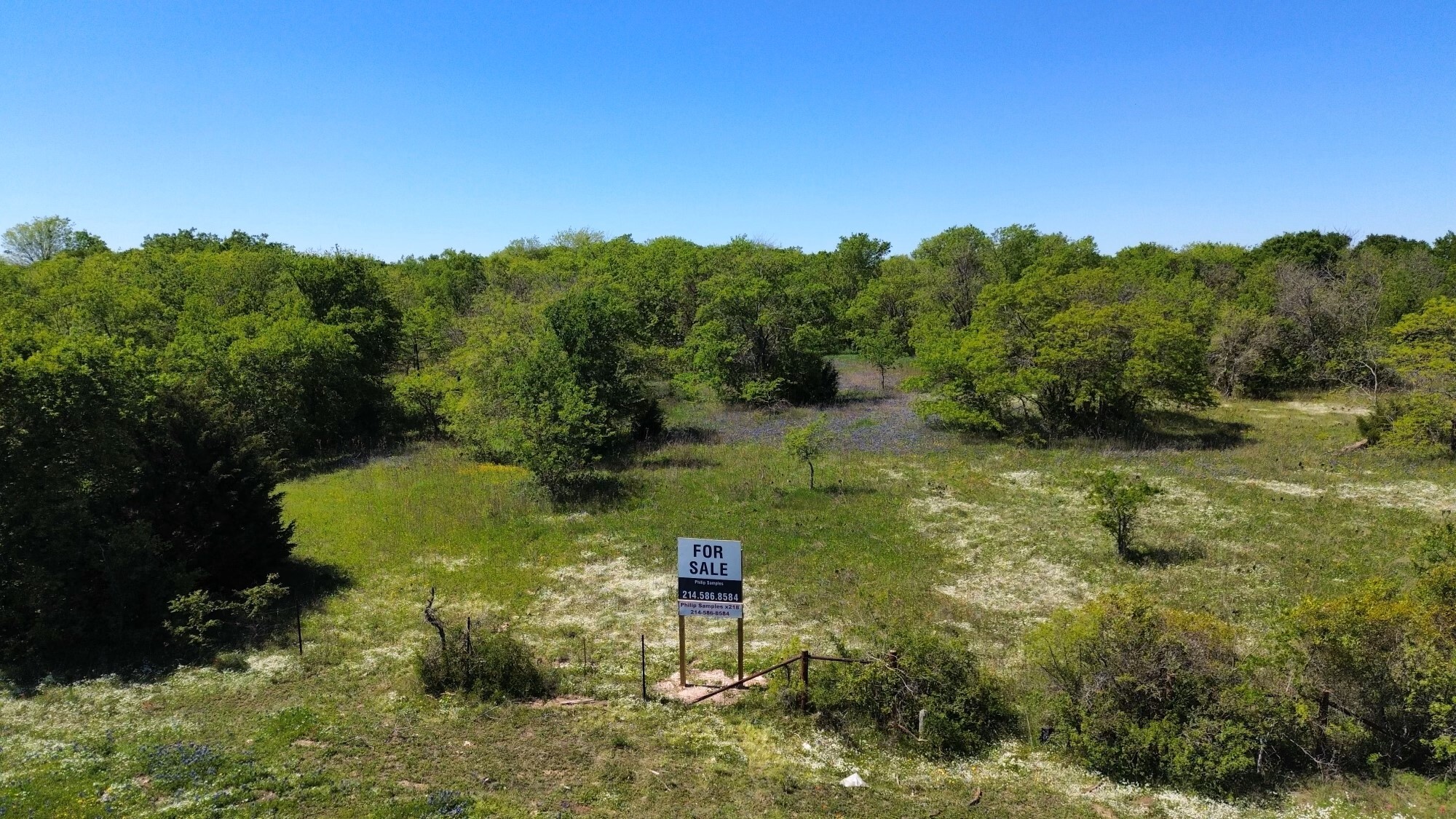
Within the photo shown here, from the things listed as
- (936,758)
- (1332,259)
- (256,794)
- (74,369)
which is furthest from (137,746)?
(1332,259)

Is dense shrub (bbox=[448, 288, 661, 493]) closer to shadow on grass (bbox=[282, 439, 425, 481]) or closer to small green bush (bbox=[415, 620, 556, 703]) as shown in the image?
shadow on grass (bbox=[282, 439, 425, 481])

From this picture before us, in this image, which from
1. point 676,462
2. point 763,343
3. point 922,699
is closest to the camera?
point 922,699

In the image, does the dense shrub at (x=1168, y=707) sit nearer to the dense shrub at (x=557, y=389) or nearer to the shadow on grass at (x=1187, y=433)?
the dense shrub at (x=557, y=389)

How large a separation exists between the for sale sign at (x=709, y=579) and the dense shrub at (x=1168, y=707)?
4.91m

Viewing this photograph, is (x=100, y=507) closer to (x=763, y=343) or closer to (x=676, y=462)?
(x=676, y=462)

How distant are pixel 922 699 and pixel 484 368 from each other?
82.9ft

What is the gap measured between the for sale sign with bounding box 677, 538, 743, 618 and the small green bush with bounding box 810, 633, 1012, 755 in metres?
1.92

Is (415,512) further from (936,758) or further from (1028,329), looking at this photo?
(1028,329)

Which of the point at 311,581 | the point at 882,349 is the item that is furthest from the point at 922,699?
the point at 882,349

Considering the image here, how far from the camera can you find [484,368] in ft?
102

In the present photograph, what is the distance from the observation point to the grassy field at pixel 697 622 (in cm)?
902

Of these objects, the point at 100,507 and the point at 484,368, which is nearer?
the point at 100,507

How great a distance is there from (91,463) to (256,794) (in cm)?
1022

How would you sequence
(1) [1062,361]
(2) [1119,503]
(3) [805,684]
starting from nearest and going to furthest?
(3) [805,684]
(2) [1119,503]
(1) [1062,361]
